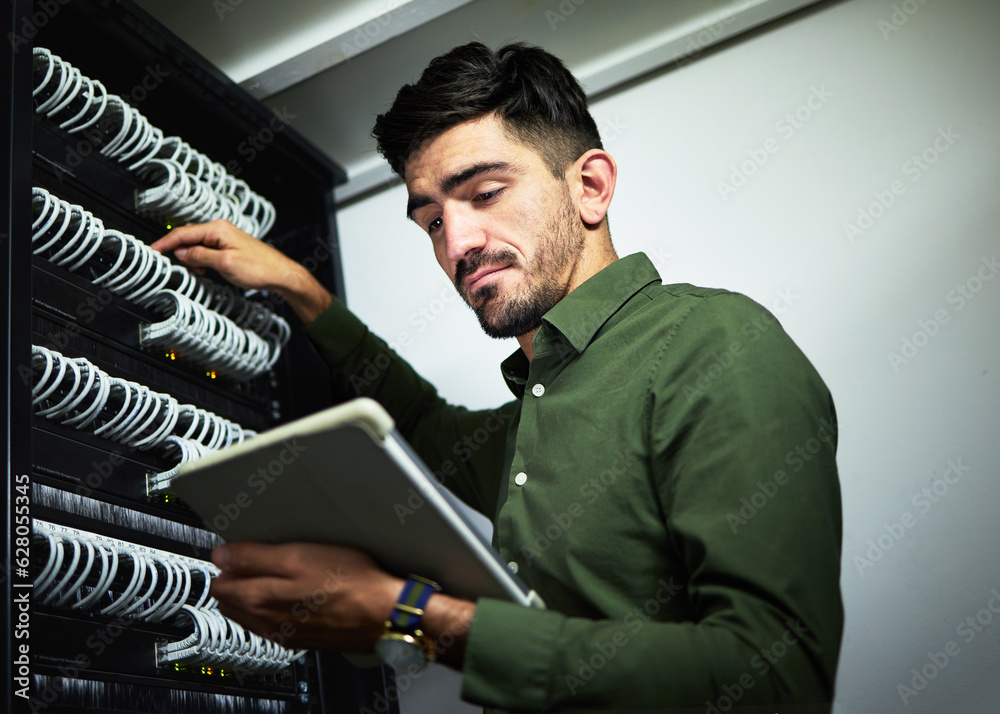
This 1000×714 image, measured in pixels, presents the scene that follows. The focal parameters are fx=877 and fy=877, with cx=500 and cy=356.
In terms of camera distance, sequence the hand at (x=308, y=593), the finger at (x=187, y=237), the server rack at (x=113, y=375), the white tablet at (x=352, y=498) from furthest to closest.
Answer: the finger at (x=187, y=237)
the server rack at (x=113, y=375)
the hand at (x=308, y=593)
the white tablet at (x=352, y=498)

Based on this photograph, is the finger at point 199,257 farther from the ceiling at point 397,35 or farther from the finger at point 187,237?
the ceiling at point 397,35

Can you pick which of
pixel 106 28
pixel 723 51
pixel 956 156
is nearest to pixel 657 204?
pixel 723 51

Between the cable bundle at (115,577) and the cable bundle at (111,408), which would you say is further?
the cable bundle at (111,408)

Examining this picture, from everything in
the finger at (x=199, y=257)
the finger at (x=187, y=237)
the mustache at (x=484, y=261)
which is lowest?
the mustache at (x=484, y=261)

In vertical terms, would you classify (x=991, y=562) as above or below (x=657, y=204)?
below

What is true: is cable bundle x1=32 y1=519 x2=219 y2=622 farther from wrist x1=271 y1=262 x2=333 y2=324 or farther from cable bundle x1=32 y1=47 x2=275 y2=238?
cable bundle x1=32 y1=47 x2=275 y2=238

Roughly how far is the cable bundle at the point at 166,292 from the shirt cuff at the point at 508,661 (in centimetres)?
101

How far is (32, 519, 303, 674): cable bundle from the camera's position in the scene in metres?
1.34

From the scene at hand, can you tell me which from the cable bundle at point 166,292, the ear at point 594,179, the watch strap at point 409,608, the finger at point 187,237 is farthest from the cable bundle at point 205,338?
the watch strap at point 409,608

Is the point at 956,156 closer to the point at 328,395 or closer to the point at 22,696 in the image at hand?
the point at 328,395

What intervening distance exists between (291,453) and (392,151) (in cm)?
102

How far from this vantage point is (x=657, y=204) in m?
2.17

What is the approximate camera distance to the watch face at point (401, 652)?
101cm

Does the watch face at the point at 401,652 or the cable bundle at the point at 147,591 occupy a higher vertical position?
the cable bundle at the point at 147,591
